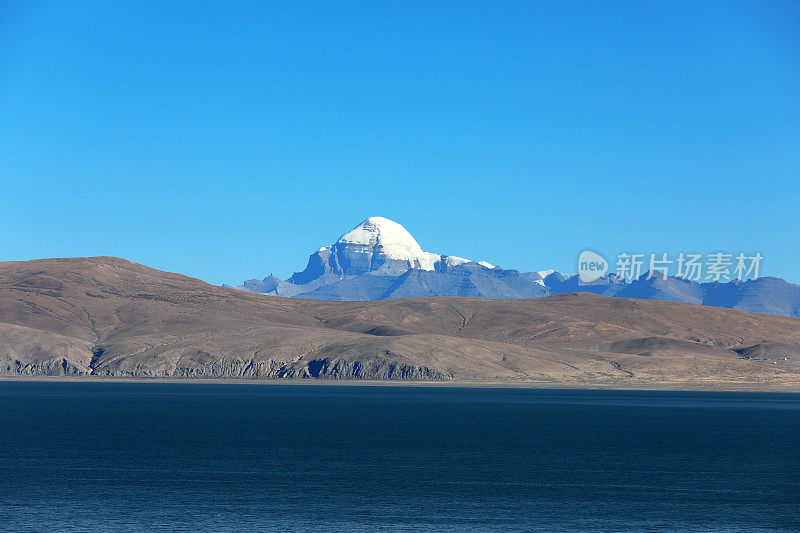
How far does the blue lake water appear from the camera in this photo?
63406 mm

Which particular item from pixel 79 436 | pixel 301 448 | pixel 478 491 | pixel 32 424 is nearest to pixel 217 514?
pixel 478 491

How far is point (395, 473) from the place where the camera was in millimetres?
84750

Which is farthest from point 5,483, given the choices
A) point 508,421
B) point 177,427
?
point 508,421

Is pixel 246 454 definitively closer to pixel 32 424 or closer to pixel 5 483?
pixel 5 483

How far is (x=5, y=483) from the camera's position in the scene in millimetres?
76125

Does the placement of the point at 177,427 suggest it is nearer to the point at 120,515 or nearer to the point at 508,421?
the point at 508,421

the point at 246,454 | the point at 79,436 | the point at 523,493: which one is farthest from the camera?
the point at 79,436

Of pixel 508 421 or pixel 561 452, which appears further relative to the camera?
pixel 508 421

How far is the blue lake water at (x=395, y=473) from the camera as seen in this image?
208ft

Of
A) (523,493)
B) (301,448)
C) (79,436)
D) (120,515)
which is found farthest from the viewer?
(79,436)

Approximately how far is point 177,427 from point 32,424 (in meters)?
21.1

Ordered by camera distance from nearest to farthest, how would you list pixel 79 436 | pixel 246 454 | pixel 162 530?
1. pixel 162 530
2. pixel 246 454
3. pixel 79 436

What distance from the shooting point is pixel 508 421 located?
5851 inches

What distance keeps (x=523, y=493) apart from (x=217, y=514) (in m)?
23.5
